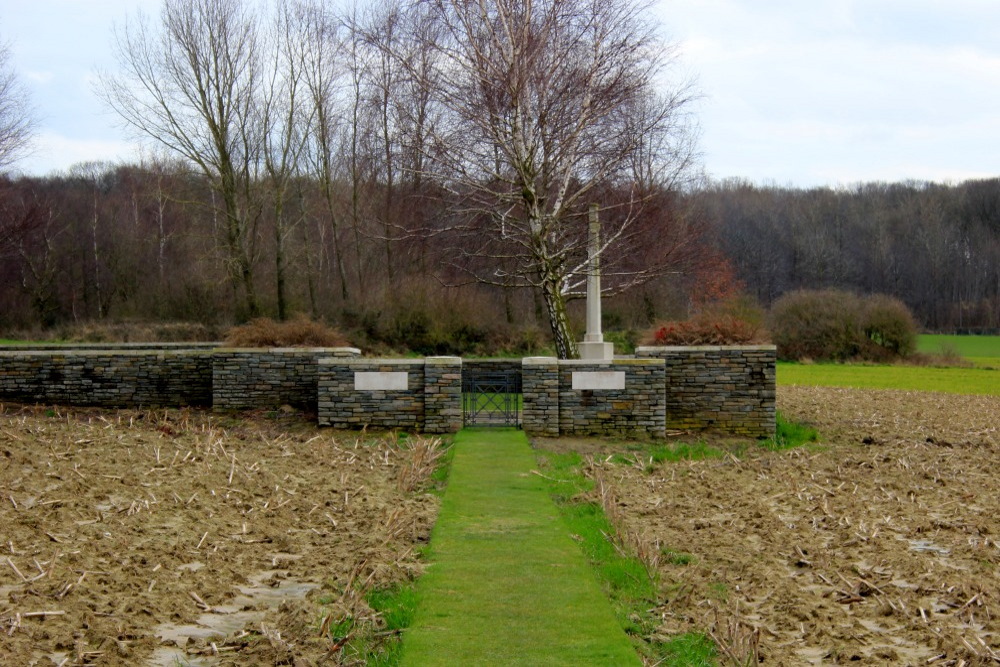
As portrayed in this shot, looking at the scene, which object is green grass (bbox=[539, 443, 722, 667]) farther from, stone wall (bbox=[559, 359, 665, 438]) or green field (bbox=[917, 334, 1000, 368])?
green field (bbox=[917, 334, 1000, 368])

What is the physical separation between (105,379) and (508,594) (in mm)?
10483

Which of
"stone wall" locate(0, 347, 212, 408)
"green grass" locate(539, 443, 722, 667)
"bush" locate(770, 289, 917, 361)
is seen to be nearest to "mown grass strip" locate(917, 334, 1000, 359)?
"bush" locate(770, 289, 917, 361)

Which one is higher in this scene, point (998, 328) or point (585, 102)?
point (585, 102)

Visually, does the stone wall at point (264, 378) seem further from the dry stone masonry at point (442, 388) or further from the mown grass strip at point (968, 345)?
the mown grass strip at point (968, 345)

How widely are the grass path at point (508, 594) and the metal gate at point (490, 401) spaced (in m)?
4.42

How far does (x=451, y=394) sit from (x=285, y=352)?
9.04ft

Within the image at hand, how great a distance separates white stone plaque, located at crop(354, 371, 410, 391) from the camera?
13.4 m

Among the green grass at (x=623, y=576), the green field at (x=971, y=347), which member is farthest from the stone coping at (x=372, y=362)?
the green field at (x=971, y=347)

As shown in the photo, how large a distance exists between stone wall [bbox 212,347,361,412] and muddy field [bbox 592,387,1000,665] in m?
5.20

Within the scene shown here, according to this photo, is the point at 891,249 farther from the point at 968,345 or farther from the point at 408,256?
the point at 408,256

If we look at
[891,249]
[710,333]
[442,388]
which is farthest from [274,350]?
[891,249]

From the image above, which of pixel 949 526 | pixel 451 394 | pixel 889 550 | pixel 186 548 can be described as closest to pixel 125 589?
pixel 186 548

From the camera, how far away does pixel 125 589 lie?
19.3 ft

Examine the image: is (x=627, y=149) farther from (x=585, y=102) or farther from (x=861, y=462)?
(x=861, y=462)
